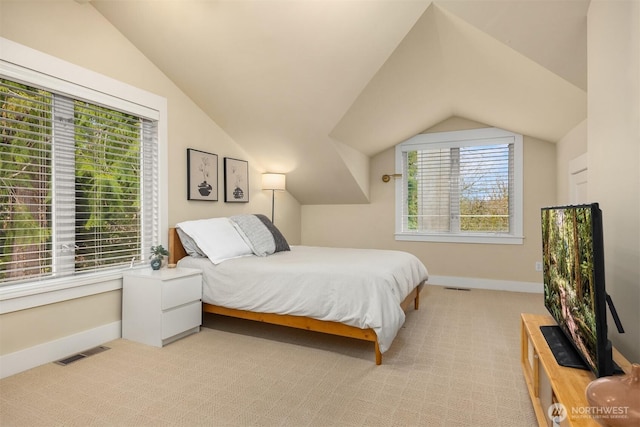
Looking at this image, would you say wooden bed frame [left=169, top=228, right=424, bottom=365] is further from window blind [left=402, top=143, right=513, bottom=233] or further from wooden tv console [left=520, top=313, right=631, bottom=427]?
window blind [left=402, top=143, right=513, bottom=233]

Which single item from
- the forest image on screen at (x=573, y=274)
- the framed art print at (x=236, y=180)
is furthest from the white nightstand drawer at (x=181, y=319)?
the forest image on screen at (x=573, y=274)

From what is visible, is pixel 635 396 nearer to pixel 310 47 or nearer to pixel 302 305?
pixel 302 305

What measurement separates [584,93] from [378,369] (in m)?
2.53

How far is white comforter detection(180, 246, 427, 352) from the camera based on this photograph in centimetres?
235

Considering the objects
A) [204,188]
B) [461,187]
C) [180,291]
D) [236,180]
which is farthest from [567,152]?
[180,291]

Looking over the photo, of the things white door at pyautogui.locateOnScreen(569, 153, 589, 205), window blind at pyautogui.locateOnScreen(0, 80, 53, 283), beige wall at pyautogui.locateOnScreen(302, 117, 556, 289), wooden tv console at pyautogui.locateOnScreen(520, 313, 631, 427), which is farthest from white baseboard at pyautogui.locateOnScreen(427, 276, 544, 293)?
window blind at pyautogui.locateOnScreen(0, 80, 53, 283)

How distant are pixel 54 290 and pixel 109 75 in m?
1.69

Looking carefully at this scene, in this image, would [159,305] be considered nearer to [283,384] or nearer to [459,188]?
[283,384]

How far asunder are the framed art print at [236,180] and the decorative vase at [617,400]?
3.62 m

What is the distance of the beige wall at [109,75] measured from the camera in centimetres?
A: 226

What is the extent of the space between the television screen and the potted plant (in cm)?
283

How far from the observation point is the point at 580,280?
1356 mm

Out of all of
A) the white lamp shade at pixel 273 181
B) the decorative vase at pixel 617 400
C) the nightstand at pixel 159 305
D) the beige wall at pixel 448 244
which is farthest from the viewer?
the white lamp shade at pixel 273 181

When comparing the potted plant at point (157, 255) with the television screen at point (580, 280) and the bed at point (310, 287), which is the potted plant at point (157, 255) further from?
the television screen at point (580, 280)
